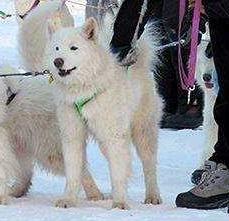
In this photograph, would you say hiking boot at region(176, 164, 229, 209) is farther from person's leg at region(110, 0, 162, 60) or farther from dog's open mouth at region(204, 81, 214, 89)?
dog's open mouth at region(204, 81, 214, 89)

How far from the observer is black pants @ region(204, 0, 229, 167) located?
3.36 metres

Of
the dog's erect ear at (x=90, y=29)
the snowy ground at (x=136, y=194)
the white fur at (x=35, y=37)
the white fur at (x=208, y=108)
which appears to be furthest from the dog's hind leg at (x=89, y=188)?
the white fur at (x=208, y=108)

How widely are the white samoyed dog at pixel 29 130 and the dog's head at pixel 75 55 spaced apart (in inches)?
8.7

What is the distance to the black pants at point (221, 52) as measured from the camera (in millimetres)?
3355

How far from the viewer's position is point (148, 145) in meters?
4.07

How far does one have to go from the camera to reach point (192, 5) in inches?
146

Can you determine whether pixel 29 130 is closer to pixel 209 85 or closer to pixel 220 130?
pixel 220 130

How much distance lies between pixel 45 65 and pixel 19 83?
37 centimetres

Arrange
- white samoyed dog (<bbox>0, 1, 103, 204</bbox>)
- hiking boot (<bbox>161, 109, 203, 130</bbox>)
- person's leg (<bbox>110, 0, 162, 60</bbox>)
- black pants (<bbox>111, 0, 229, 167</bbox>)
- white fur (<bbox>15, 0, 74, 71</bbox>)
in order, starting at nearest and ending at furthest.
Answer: black pants (<bbox>111, 0, 229, 167</bbox>) < person's leg (<bbox>110, 0, 162, 60</bbox>) < white samoyed dog (<bbox>0, 1, 103, 204</bbox>) < white fur (<bbox>15, 0, 74, 71</bbox>) < hiking boot (<bbox>161, 109, 203, 130</bbox>)

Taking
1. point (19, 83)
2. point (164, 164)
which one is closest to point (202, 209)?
point (19, 83)

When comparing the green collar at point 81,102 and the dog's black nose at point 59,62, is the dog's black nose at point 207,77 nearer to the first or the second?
the green collar at point 81,102

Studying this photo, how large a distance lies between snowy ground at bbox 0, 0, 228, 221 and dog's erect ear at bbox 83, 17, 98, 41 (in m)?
0.84

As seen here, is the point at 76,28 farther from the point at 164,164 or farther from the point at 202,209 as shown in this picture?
the point at 164,164

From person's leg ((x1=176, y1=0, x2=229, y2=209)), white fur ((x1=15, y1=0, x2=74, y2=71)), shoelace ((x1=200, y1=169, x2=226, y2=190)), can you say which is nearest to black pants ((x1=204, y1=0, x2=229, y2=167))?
person's leg ((x1=176, y1=0, x2=229, y2=209))
